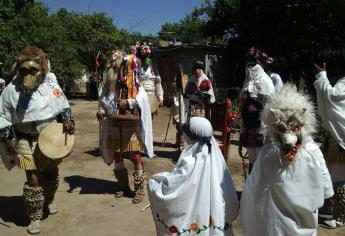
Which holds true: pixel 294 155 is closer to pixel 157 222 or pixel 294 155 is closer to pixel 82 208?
pixel 157 222

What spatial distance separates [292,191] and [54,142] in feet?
9.54

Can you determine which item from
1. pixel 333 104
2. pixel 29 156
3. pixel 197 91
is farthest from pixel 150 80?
pixel 333 104

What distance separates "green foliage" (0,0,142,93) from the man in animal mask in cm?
867

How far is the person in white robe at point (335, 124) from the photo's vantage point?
5.06 metres

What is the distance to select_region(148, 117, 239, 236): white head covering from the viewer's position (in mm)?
3869

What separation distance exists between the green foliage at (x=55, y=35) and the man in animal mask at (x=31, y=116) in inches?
341

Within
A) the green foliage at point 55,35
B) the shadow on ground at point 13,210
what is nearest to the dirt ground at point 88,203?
the shadow on ground at point 13,210

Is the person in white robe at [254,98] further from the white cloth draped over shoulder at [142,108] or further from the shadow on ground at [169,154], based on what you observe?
the shadow on ground at [169,154]

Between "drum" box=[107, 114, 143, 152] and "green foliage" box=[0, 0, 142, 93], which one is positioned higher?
"green foliage" box=[0, 0, 142, 93]

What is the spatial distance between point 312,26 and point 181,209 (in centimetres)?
1367

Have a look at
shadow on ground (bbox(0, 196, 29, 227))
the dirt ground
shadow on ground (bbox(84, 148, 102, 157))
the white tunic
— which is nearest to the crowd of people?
the dirt ground

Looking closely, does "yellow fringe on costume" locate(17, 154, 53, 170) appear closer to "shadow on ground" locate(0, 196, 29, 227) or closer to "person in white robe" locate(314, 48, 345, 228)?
"shadow on ground" locate(0, 196, 29, 227)

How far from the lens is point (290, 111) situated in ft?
11.5

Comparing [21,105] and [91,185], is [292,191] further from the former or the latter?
[91,185]
